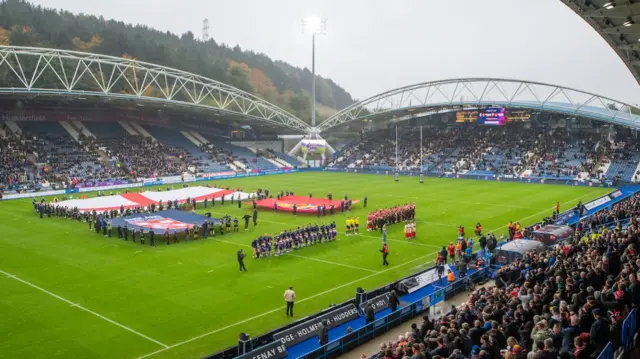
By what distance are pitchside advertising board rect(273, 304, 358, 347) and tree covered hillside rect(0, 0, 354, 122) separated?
8277 centimetres

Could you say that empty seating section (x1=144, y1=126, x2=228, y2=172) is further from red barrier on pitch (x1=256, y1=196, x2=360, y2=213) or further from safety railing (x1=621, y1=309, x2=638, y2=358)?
safety railing (x1=621, y1=309, x2=638, y2=358)

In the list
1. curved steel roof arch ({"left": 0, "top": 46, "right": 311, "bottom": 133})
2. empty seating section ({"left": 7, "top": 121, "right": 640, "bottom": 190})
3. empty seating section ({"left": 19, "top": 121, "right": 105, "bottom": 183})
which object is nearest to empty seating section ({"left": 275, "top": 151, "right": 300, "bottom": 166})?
empty seating section ({"left": 7, "top": 121, "right": 640, "bottom": 190})

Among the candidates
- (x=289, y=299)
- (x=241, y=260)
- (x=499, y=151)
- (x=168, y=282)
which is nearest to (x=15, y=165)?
(x=168, y=282)

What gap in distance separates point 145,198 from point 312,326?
2973 centimetres

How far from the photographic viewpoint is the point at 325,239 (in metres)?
28.6

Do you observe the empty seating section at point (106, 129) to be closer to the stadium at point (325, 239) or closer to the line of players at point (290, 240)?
the stadium at point (325, 239)

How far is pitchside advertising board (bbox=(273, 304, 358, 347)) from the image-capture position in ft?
47.5

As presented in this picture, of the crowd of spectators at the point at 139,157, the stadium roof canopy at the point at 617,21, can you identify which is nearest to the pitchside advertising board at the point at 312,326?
the stadium roof canopy at the point at 617,21

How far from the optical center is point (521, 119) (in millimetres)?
68875

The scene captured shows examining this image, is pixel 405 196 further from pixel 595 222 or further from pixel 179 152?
pixel 179 152

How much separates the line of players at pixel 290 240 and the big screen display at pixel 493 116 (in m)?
47.8

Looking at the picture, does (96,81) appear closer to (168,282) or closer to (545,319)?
(168,282)

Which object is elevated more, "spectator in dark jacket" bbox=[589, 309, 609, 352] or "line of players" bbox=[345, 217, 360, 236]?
"spectator in dark jacket" bbox=[589, 309, 609, 352]

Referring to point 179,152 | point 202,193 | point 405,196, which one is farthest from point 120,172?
point 405,196
